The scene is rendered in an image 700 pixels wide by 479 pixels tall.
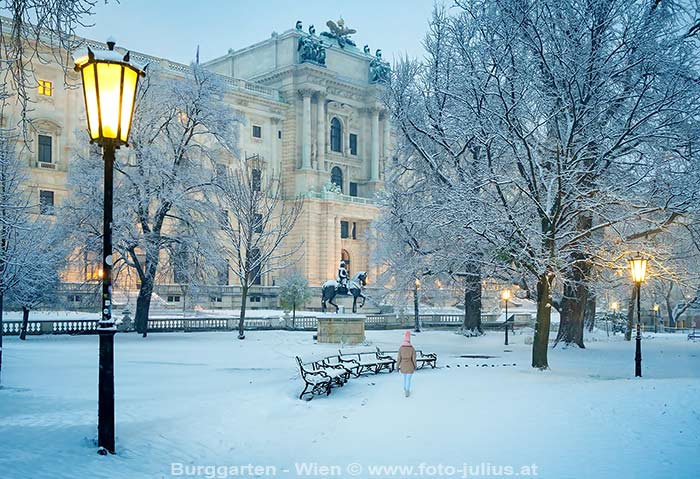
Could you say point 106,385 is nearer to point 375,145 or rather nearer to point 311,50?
point 311,50

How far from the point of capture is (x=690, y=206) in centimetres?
2052

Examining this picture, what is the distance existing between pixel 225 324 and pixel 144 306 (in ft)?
22.9

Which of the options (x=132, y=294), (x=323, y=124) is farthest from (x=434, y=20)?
(x=323, y=124)

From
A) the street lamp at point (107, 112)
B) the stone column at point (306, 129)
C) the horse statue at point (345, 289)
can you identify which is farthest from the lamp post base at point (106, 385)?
the stone column at point (306, 129)

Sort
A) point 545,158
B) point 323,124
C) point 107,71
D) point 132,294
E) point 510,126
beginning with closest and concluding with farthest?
point 107,71
point 510,126
point 545,158
point 132,294
point 323,124

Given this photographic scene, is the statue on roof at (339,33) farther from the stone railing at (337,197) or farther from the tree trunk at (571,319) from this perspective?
the tree trunk at (571,319)

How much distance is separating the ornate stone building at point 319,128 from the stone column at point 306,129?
0.10m

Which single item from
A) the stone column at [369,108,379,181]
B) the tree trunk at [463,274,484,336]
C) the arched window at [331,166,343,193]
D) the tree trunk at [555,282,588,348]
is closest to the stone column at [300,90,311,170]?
the arched window at [331,166,343,193]

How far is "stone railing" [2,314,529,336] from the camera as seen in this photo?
31.0 meters

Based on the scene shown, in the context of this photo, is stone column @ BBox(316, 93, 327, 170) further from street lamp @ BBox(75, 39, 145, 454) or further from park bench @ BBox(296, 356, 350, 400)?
street lamp @ BBox(75, 39, 145, 454)

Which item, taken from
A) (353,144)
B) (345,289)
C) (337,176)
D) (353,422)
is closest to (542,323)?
(353,422)

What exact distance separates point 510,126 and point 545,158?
3172 mm

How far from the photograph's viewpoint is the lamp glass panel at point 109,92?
8.48 metres

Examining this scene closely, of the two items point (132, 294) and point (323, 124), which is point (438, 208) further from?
point (323, 124)
